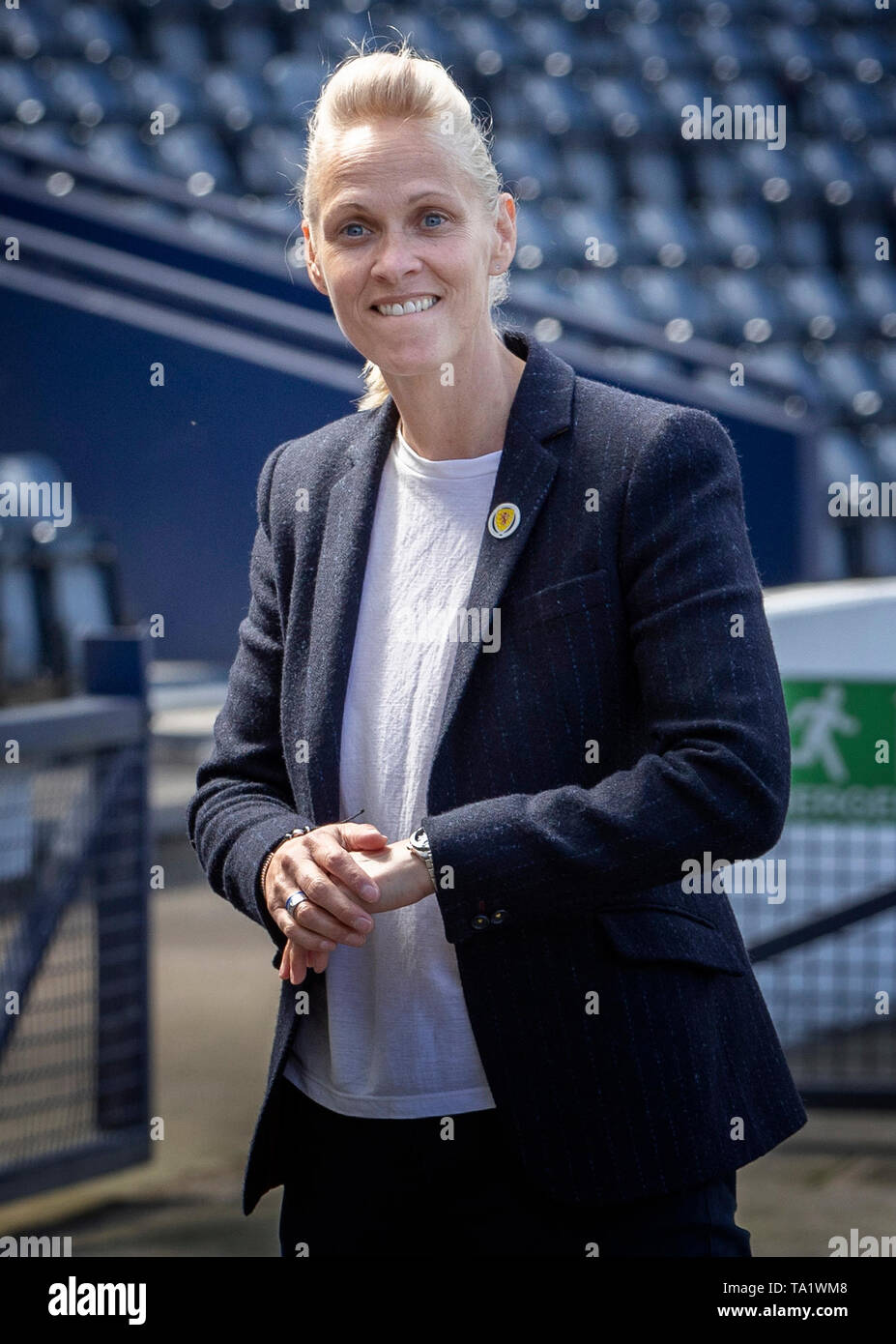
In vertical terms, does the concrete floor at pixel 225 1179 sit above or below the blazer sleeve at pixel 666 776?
below

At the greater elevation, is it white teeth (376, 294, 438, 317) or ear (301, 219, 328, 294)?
ear (301, 219, 328, 294)

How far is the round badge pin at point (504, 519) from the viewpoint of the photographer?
3.28 feet

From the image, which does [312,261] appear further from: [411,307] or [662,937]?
[662,937]

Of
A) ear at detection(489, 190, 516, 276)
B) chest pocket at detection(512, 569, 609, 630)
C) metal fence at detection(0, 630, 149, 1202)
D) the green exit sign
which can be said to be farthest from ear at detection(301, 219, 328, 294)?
the green exit sign

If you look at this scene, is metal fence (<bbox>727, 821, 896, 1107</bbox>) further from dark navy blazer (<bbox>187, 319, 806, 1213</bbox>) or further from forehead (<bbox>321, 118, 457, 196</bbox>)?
forehead (<bbox>321, 118, 457, 196</bbox>)

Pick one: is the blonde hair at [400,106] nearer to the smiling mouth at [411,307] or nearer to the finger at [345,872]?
the smiling mouth at [411,307]

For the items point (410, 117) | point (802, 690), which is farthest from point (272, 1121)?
point (802, 690)

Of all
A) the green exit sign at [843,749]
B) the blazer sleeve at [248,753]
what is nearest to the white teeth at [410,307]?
the blazer sleeve at [248,753]

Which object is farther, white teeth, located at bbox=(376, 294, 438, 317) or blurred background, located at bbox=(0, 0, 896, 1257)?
blurred background, located at bbox=(0, 0, 896, 1257)

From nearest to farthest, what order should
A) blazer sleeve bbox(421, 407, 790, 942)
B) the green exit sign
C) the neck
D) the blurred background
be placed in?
blazer sleeve bbox(421, 407, 790, 942), the neck, the blurred background, the green exit sign

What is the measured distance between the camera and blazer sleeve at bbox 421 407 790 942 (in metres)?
0.93

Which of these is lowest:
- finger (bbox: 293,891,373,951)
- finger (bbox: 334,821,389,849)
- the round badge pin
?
finger (bbox: 293,891,373,951)

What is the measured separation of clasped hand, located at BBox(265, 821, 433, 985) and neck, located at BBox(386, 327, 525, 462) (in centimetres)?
27
